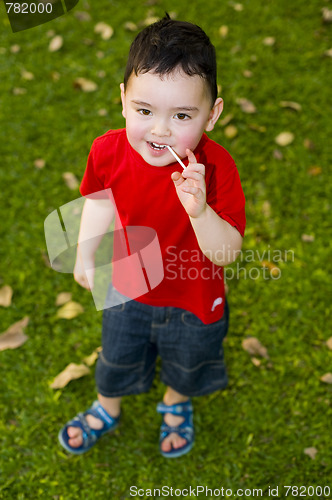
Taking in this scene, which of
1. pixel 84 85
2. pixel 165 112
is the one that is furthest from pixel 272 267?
pixel 84 85

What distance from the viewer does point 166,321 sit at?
6.01 ft

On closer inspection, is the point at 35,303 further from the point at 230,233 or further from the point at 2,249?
the point at 230,233

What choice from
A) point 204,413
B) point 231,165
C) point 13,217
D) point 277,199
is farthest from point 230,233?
point 13,217

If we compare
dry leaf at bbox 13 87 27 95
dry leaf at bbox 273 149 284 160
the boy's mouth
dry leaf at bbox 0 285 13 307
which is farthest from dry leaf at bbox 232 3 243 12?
the boy's mouth

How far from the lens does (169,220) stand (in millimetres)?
1562

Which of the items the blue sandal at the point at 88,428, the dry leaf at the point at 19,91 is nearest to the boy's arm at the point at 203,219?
the blue sandal at the point at 88,428

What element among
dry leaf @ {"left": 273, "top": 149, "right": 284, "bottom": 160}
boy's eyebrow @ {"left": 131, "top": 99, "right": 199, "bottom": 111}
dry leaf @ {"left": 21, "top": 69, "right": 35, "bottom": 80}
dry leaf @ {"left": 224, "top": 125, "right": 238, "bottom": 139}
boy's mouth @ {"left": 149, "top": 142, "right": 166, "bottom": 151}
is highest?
boy's eyebrow @ {"left": 131, "top": 99, "right": 199, "bottom": 111}

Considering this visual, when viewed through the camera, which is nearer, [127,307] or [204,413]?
[127,307]

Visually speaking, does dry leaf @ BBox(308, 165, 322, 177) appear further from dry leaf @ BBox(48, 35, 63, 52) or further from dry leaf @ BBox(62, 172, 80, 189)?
dry leaf @ BBox(48, 35, 63, 52)

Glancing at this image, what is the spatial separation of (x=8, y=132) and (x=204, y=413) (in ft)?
7.64

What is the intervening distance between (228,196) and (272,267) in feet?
4.64

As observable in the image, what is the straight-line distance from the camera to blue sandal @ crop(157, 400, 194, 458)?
2.23 m

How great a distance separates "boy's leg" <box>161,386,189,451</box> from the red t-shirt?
65 cm

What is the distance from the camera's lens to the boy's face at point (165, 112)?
4.10ft
